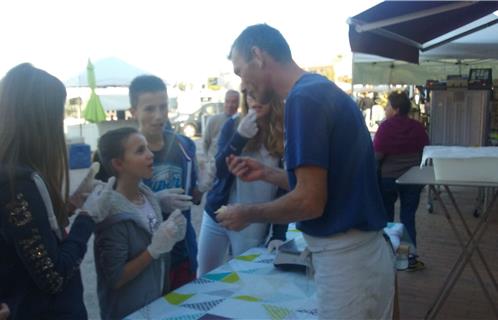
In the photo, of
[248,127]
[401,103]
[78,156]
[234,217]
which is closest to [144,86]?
[248,127]

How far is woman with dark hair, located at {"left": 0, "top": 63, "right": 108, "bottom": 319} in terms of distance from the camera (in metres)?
1.25

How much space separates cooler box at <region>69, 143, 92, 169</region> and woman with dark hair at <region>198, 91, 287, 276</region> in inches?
335

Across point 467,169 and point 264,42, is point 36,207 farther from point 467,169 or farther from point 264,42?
point 467,169

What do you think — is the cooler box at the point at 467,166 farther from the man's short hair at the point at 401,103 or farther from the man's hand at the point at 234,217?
the man's short hair at the point at 401,103

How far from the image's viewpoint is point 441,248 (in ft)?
16.5

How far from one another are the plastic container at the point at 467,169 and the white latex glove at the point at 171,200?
1.33m

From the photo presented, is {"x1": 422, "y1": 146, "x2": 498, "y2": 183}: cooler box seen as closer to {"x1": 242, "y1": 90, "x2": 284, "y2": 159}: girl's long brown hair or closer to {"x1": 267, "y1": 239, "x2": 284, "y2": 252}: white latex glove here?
{"x1": 242, "y1": 90, "x2": 284, "y2": 159}: girl's long brown hair

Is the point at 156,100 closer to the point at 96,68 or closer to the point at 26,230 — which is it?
the point at 26,230

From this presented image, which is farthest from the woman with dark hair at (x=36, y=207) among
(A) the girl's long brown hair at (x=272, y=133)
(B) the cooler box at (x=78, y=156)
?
(B) the cooler box at (x=78, y=156)

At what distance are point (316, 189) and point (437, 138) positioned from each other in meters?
6.57

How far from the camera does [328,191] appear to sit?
1.39 metres

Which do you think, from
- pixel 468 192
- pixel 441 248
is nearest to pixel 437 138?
pixel 468 192

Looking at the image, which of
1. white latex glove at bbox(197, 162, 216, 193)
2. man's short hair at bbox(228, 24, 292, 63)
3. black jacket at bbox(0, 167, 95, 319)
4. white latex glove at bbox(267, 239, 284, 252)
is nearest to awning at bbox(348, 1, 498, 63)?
white latex glove at bbox(197, 162, 216, 193)

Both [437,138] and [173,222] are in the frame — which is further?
[437,138]
